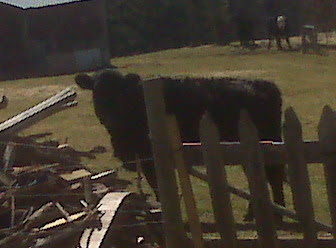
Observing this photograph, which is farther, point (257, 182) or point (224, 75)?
point (224, 75)

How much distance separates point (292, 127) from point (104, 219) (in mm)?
1848

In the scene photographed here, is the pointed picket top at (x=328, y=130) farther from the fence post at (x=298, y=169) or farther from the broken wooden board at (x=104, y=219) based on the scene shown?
the broken wooden board at (x=104, y=219)

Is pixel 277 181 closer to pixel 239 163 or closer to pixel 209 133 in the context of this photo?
pixel 239 163

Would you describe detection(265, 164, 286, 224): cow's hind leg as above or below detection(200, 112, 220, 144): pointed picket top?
below

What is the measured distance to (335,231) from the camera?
4828 mm

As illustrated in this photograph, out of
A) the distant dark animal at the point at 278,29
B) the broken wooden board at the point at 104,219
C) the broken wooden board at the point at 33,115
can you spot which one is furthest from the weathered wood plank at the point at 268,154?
the distant dark animal at the point at 278,29

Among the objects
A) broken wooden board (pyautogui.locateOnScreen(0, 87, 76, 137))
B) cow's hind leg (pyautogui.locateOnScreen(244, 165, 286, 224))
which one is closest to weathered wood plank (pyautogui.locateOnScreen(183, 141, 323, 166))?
broken wooden board (pyautogui.locateOnScreen(0, 87, 76, 137))

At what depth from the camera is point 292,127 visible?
4719mm

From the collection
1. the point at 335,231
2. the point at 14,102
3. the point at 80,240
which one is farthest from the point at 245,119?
the point at 14,102

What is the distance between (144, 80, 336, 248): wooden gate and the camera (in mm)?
4719

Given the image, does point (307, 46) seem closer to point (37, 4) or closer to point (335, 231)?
point (37, 4)

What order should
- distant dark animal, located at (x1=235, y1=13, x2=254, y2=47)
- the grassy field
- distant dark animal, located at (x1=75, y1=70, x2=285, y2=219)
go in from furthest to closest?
distant dark animal, located at (x1=235, y1=13, x2=254, y2=47) → the grassy field → distant dark animal, located at (x1=75, y1=70, x2=285, y2=219)

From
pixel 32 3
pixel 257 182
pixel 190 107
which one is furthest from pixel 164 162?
pixel 32 3

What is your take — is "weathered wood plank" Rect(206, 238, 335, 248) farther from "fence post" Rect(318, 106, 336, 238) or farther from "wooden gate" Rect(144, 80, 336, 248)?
"fence post" Rect(318, 106, 336, 238)
